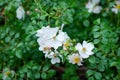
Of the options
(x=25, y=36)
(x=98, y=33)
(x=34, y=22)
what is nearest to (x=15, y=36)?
(x=25, y=36)

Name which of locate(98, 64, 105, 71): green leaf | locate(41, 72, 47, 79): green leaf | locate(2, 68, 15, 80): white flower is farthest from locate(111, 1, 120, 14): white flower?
locate(2, 68, 15, 80): white flower

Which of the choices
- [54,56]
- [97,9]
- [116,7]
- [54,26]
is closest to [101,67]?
[54,56]

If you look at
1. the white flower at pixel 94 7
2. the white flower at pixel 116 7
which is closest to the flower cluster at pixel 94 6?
the white flower at pixel 94 7

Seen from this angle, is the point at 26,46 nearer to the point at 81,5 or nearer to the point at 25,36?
the point at 25,36

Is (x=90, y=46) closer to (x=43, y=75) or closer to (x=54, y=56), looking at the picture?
(x=54, y=56)

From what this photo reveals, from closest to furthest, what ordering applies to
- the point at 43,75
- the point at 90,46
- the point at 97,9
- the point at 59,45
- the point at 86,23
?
the point at 59,45 → the point at 90,46 → the point at 43,75 → the point at 86,23 → the point at 97,9
